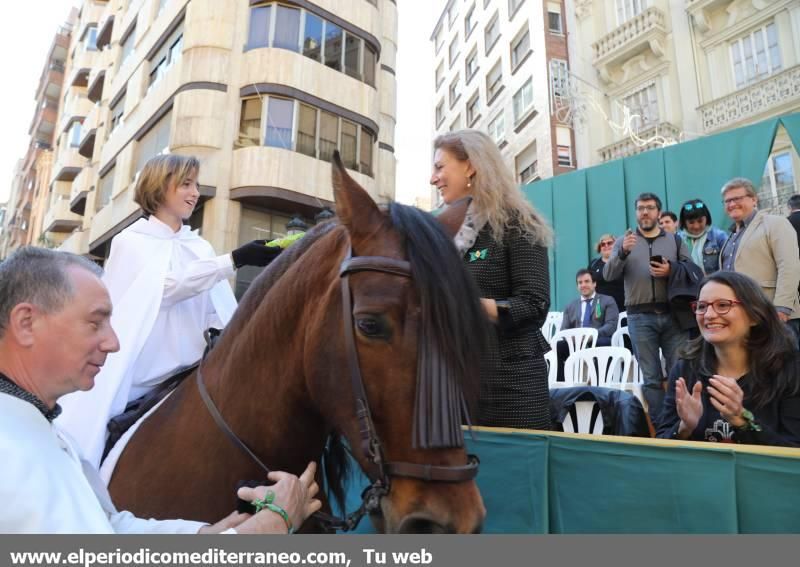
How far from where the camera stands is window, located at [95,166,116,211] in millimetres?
21450

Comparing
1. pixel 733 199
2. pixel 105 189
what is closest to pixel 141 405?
pixel 733 199

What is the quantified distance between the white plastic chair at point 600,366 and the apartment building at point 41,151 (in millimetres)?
43957

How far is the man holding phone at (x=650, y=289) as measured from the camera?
17.6 ft

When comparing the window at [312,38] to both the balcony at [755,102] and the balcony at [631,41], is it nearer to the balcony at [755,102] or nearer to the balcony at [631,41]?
the balcony at [631,41]

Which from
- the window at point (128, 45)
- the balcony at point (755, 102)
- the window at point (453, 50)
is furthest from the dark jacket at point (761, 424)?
the window at point (453, 50)

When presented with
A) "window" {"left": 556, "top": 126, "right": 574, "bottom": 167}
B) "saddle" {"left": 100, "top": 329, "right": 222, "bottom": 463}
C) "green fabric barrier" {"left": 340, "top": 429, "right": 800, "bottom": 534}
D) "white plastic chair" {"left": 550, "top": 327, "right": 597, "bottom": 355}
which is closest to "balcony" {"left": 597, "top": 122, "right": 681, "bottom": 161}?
"window" {"left": 556, "top": 126, "right": 574, "bottom": 167}

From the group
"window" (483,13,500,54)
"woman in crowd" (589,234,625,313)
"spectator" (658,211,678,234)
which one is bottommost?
"woman in crowd" (589,234,625,313)

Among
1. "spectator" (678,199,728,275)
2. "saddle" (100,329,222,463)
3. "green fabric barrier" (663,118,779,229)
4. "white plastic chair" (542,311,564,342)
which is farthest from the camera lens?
"white plastic chair" (542,311,564,342)

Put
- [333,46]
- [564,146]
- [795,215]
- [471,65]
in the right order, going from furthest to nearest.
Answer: [471,65], [564,146], [333,46], [795,215]

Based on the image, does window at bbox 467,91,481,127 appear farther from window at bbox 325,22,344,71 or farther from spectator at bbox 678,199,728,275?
spectator at bbox 678,199,728,275

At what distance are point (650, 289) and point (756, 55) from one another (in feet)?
51.5

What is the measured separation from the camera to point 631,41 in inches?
744

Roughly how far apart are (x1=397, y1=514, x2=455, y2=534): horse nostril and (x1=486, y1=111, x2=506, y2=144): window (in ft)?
86.9

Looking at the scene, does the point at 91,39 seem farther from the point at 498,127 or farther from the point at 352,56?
the point at 498,127
